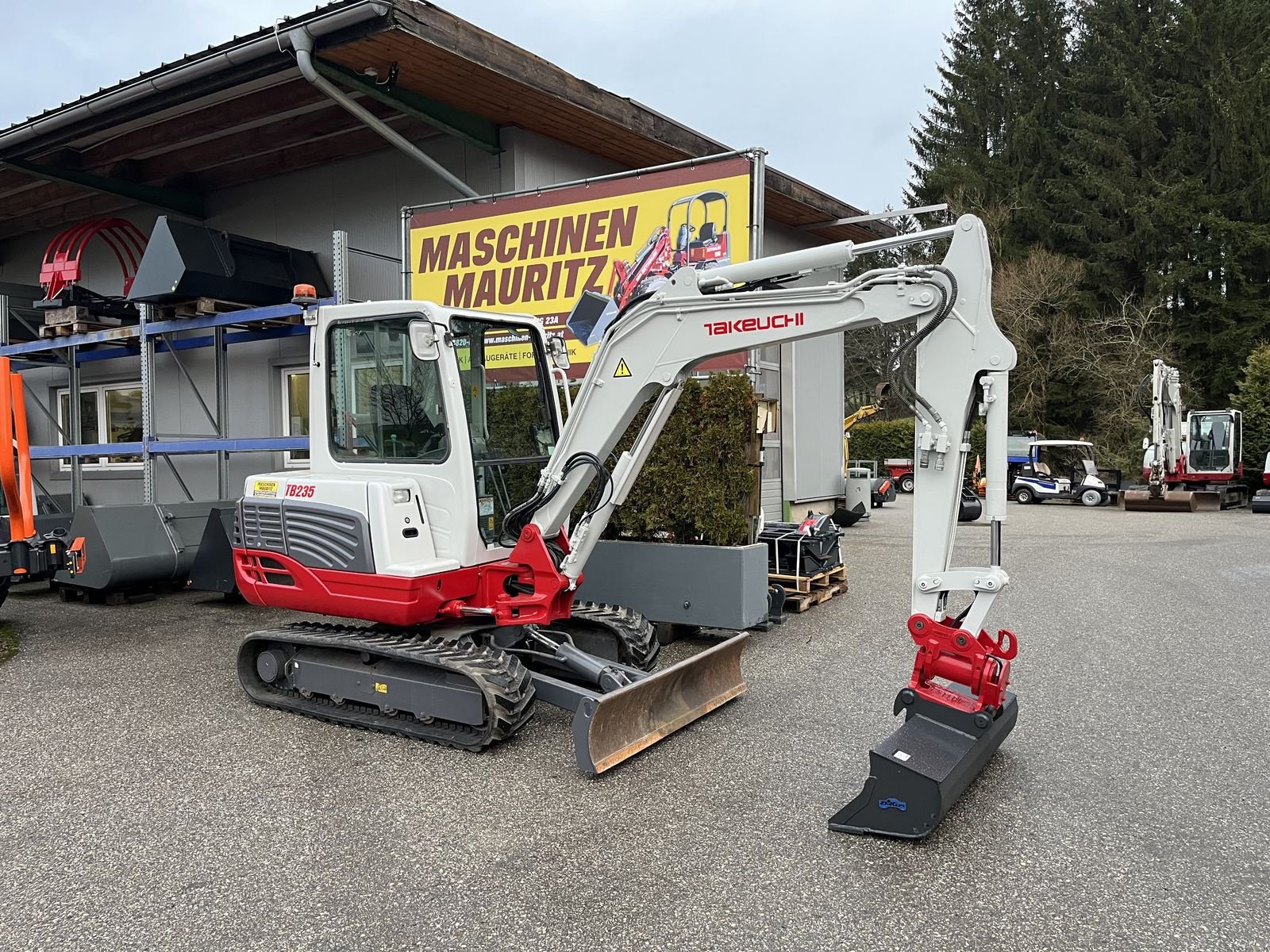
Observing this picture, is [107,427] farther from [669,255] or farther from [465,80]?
[669,255]

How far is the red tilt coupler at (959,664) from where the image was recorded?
3.93 metres

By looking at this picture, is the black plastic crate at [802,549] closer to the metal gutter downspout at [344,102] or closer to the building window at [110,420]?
the metal gutter downspout at [344,102]

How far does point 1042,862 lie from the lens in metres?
3.56

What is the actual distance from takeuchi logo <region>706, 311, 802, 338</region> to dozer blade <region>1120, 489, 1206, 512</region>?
1969cm

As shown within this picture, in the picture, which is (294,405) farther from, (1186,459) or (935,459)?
(1186,459)

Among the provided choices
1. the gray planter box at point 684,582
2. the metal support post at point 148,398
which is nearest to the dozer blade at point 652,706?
the gray planter box at point 684,582

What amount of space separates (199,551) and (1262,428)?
24.8m

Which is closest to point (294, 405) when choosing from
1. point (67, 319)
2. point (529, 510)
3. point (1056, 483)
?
point (67, 319)

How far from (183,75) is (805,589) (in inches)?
291

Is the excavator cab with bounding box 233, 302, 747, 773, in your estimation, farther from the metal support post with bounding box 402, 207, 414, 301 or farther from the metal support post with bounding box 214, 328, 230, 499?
the metal support post with bounding box 214, 328, 230, 499

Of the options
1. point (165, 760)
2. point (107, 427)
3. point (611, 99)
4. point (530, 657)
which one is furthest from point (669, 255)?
point (107, 427)

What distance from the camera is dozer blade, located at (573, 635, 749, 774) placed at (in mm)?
4375

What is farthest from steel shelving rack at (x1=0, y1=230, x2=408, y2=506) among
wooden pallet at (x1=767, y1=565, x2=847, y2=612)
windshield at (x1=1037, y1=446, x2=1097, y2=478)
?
windshield at (x1=1037, y1=446, x2=1097, y2=478)

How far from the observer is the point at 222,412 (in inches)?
424
